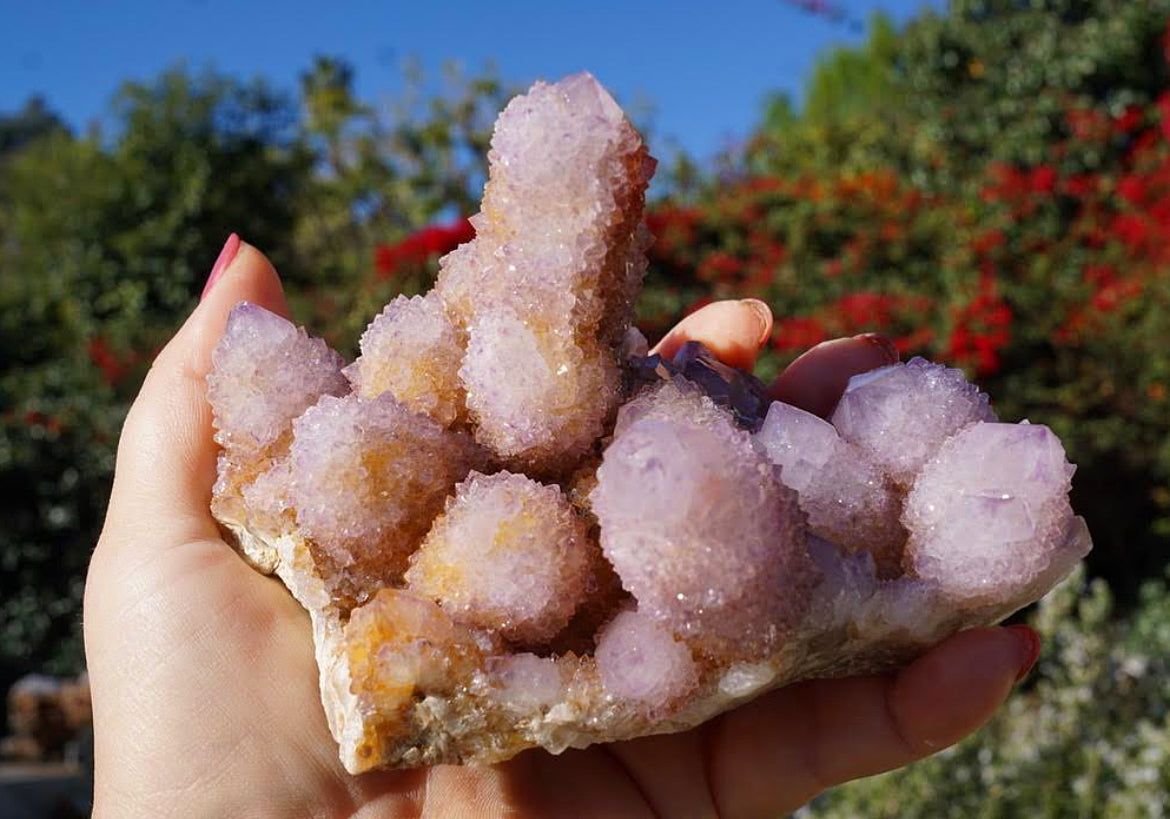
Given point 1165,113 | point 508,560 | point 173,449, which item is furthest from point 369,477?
point 1165,113

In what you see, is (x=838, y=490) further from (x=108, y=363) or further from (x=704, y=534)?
(x=108, y=363)

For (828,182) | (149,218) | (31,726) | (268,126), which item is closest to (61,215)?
(149,218)

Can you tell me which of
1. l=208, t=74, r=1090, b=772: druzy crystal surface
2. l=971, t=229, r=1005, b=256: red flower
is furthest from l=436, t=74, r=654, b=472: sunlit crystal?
l=971, t=229, r=1005, b=256: red flower

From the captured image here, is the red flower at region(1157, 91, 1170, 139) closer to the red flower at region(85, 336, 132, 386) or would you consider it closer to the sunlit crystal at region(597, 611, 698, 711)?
the sunlit crystal at region(597, 611, 698, 711)

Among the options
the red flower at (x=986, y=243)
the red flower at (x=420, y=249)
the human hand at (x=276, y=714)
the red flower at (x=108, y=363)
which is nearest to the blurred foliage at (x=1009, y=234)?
the red flower at (x=986, y=243)

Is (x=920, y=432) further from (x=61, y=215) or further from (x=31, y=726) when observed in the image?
(x=61, y=215)
